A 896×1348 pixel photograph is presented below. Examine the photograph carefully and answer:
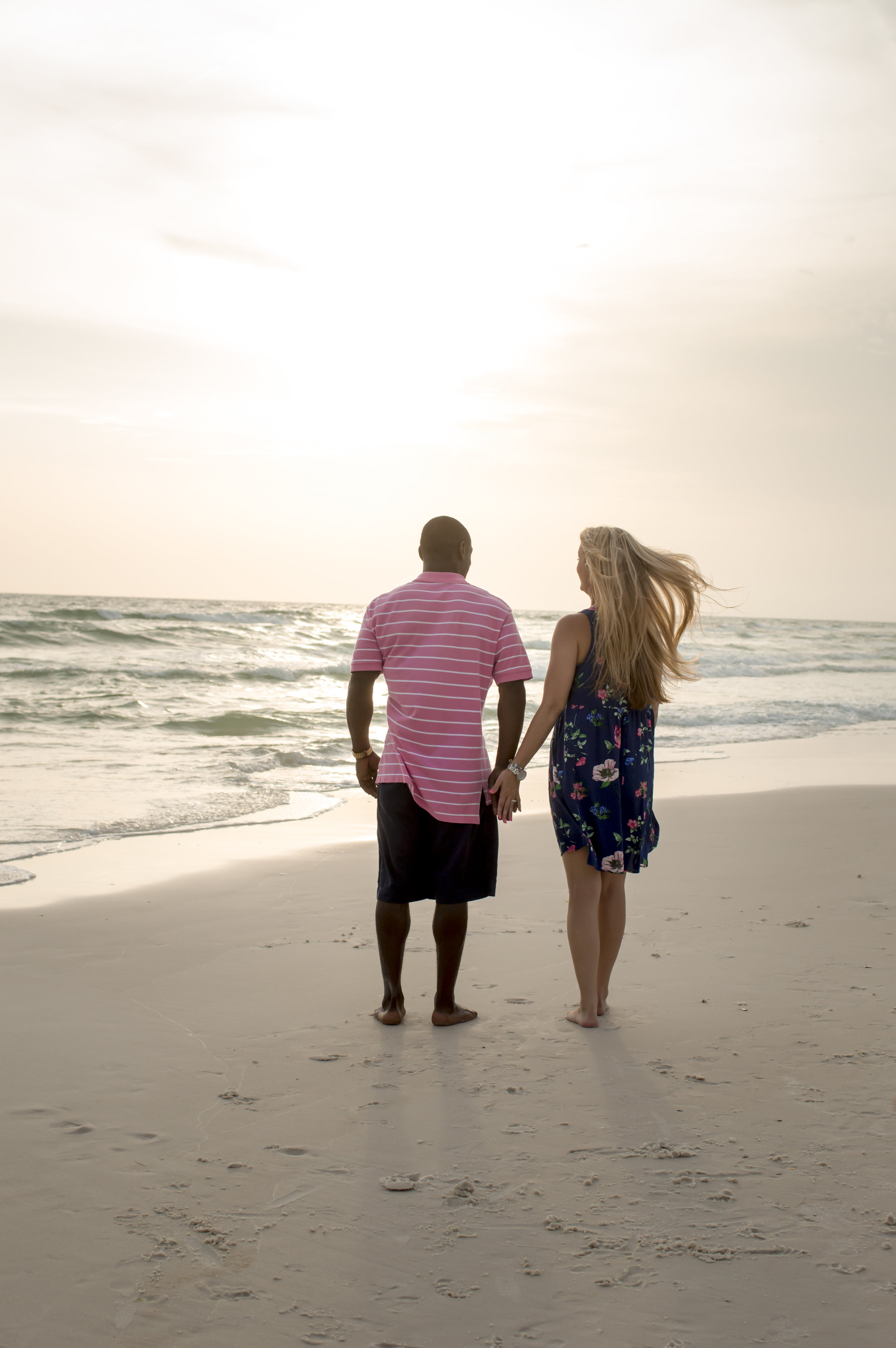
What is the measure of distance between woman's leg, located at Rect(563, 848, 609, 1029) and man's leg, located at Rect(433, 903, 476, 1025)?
38 cm

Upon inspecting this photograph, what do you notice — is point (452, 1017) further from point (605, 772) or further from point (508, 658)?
point (508, 658)

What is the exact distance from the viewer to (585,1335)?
190cm

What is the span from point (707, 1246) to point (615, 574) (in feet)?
6.67

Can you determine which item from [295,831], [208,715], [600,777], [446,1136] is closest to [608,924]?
[600,777]

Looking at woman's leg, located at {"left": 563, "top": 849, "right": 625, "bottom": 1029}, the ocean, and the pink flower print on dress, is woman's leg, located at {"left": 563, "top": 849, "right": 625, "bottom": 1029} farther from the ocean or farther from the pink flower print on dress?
the ocean

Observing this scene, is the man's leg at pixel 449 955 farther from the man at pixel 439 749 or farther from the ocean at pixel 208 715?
the ocean at pixel 208 715

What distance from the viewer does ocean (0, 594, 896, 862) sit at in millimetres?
7734

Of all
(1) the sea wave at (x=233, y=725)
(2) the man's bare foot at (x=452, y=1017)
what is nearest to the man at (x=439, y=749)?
(2) the man's bare foot at (x=452, y=1017)

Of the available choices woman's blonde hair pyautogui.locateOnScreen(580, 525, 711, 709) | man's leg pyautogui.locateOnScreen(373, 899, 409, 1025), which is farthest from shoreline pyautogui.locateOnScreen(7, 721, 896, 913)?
woman's blonde hair pyautogui.locateOnScreen(580, 525, 711, 709)

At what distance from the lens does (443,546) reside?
11.8ft

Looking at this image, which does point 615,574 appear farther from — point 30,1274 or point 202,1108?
point 30,1274

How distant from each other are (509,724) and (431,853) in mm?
531

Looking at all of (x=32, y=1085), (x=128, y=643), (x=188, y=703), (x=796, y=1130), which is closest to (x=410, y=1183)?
(x=796, y=1130)

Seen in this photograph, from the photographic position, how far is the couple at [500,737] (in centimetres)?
345
